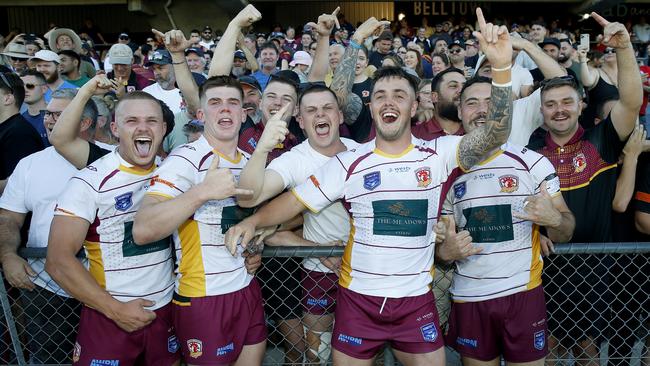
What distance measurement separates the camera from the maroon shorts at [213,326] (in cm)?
323

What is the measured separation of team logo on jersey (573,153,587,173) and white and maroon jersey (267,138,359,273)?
1.60 meters

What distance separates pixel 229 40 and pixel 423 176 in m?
2.02

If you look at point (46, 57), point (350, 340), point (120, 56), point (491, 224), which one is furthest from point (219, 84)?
point (46, 57)

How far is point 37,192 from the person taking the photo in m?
3.83

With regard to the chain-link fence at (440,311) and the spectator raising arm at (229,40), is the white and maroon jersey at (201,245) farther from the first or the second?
the spectator raising arm at (229,40)

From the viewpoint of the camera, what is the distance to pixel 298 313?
Result: 4.04 meters

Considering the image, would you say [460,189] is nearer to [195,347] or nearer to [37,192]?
[195,347]

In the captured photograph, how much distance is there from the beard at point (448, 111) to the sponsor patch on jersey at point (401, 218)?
175 cm

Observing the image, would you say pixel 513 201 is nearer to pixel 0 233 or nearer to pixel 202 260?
pixel 202 260

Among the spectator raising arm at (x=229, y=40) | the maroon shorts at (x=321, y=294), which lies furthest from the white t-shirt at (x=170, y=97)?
the maroon shorts at (x=321, y=294)

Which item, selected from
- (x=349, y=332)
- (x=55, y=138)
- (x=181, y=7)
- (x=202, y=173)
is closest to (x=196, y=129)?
(x=55, y=138)

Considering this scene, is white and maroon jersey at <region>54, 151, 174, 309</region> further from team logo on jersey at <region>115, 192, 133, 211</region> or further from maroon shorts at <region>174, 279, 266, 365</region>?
maroon shorts at <region>174, 279, 266, 365</region>

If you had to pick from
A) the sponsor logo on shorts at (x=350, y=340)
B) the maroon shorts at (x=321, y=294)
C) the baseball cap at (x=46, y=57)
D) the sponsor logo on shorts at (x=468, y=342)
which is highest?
the baseball cap at (x=46, y=57)

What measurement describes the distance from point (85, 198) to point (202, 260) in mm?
717
